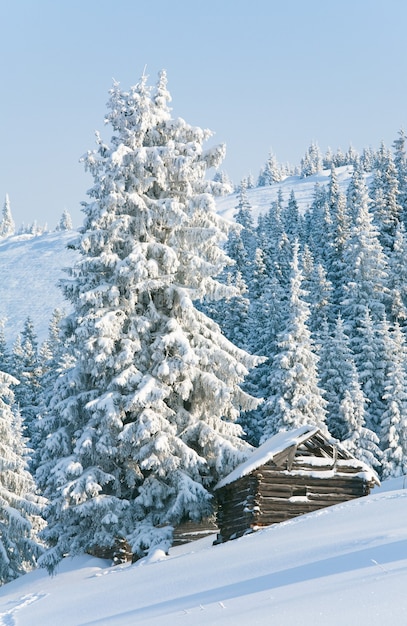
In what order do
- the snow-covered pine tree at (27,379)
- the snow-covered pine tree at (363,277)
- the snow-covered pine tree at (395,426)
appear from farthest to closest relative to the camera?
the snow-covered pine tree at (27,379)
the snow-covered pine tree at (363,277)
the snow-covered pine tree at (395,426)

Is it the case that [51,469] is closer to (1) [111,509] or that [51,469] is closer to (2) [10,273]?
(1) [111,509]

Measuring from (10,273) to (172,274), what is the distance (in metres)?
170

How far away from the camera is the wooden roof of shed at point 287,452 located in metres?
26.0

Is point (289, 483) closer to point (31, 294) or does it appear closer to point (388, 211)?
point (388, 211)

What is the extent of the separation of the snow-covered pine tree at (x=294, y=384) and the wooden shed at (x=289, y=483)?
17.5 m

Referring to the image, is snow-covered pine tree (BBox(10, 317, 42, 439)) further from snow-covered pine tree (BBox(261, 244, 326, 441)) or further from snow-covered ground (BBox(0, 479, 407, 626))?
snow-covered ground (BBox(0, 479, 407, 626))

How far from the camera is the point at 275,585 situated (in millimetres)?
12414

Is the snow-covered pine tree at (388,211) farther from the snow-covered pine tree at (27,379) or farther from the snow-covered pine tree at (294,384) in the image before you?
the snow-covered pine tree at (294,384)

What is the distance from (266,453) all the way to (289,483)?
4.70 feet

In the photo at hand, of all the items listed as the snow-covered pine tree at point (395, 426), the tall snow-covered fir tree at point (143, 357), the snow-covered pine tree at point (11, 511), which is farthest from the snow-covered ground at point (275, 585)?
the snow-covered pine tree at point (395, 426)

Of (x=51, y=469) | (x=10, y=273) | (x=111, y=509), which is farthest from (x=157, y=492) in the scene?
(x=10, y=273)

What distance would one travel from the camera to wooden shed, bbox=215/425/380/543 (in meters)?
26.5

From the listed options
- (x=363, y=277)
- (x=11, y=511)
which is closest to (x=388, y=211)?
(x=363, y=277)

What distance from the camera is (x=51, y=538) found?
27531 millimetres
